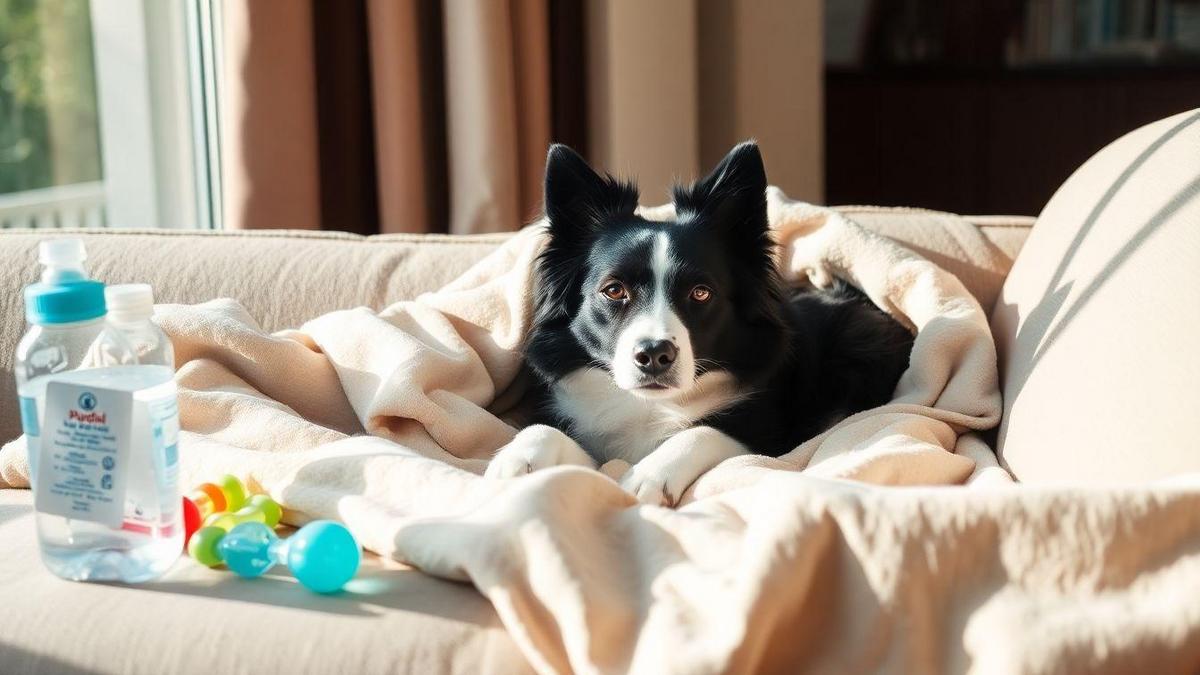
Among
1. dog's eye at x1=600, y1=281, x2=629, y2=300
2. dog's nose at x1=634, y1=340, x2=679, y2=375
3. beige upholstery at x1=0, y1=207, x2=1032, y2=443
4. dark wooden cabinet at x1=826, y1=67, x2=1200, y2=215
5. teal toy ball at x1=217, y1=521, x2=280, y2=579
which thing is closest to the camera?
teal toy ball at x1=217, y1=521, x2=280, y2=579

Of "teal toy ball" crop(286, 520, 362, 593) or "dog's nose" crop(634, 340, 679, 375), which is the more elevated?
"dog's nose" crop(634, 340, 679, 375)

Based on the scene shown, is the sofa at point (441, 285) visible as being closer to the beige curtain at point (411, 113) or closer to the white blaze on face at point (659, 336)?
the white blaze on face at point (659, 336)

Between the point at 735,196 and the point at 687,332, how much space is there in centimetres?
26

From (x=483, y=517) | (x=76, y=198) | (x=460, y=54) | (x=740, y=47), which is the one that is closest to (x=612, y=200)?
(x=483, y=517)

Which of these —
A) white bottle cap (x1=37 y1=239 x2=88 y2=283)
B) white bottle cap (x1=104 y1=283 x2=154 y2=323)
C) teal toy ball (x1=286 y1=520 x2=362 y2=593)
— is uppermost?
white bottle cap (x1=37 y1=239 x2=88 y2=283)

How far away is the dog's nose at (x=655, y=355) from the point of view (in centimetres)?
178

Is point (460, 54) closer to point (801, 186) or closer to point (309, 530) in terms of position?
point (801, 186)

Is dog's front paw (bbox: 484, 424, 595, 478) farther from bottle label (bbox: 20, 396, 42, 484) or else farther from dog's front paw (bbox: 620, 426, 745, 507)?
bottle label (bbox: 20, 396, 42, 484)

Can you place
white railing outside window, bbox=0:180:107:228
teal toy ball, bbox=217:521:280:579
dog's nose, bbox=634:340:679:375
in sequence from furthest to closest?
white railing outside window, bbox=0:180:107:228 < dog's nose, bbox=634:340:679:375 < teal toy ball, bbox=217:521:280:579

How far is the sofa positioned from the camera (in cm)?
121

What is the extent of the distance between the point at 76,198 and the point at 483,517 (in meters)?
3.19

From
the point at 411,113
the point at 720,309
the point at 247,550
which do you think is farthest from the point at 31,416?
the point at 411,113

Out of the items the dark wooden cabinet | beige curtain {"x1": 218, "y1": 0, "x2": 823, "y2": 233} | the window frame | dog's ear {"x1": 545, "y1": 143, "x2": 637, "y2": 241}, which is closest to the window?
the window frame

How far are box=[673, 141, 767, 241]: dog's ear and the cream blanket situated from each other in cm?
39
